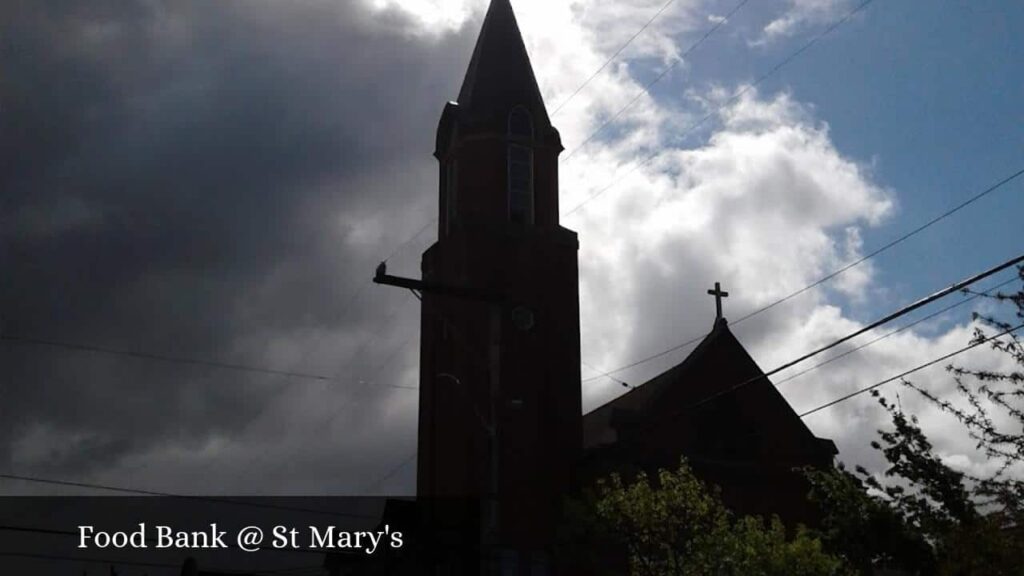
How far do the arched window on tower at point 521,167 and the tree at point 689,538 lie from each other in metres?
11.0

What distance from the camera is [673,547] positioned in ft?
91.6

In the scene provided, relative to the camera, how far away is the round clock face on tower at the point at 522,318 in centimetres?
3650

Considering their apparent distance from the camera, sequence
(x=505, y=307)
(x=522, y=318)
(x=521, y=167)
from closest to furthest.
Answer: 1. (x=505, y=307)
2. (x=522, y=318)
3. (x=521, y=167)

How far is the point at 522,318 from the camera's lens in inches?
1441

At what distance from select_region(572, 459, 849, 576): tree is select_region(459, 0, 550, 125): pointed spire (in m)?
14.1

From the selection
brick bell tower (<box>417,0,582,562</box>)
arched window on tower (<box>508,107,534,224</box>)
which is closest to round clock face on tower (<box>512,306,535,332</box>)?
brick bell tower (<box>417,0,582,562</box>)

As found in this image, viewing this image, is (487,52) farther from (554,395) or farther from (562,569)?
(562,569)

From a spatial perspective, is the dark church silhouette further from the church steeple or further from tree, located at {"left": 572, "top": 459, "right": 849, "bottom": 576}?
tree, located at {"left": 572, "top": 459, "right": 849, "bottom": 576}

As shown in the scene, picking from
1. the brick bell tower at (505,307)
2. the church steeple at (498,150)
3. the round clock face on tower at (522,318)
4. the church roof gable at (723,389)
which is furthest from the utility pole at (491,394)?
the church roof gable at (723,389)

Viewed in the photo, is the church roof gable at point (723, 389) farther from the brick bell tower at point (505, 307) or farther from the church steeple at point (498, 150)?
the church steeple at point (498, 150)

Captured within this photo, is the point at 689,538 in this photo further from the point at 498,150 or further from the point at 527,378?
the point at 498,150

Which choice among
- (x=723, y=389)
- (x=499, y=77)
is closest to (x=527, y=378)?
(x=723, y=389)

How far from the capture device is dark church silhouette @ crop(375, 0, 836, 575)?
3531 cm

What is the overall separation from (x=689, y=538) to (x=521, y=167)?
48.3ft
